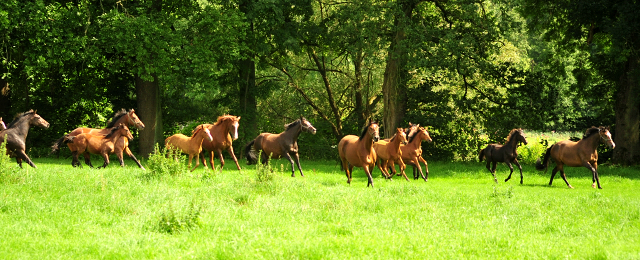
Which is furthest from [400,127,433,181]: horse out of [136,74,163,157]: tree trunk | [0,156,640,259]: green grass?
[136,74,163,157]: tree trunk

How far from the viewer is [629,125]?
27.2 meters

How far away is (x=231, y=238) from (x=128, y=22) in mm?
17545

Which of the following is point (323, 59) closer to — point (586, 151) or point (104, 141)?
point (104, 141)

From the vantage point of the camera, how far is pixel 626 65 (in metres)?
27.7

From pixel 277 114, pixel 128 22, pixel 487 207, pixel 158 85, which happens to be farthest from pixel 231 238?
pixel 277 114

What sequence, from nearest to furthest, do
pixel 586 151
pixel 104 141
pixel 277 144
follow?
pixel 586 151 < pixel 104 141 < pixel 277 144

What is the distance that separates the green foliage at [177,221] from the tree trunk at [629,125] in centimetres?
2338

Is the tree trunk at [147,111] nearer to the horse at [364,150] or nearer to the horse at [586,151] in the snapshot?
the horse at [364,150]

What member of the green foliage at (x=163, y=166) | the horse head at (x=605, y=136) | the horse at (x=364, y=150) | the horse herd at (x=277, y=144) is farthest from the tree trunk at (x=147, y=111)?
the horse head at (x=605, y=136)

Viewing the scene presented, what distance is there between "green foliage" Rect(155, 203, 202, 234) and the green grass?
0.05ft

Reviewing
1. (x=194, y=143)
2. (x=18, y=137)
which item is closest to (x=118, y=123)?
(x=194, y=143)

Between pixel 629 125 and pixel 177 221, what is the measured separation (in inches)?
942

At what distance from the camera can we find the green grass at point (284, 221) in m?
8.51

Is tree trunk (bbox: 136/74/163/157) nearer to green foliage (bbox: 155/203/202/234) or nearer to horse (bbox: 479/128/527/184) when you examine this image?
horse (bbox: 479/128/527/184)
